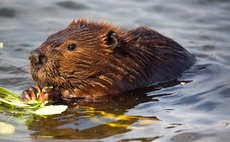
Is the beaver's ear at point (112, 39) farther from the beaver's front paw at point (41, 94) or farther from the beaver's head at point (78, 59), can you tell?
the beaver's front paw at point (41, 94)

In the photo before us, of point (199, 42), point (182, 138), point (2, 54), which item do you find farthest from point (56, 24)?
point (182, 138)

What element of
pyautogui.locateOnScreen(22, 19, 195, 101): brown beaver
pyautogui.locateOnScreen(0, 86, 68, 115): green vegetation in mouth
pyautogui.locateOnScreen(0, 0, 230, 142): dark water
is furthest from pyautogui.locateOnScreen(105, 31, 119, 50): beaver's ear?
pyautogui.locateOnScreen(0, 86, 68, 115): green vegetation in mouth

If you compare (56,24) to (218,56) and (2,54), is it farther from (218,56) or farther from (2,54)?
(218,56)

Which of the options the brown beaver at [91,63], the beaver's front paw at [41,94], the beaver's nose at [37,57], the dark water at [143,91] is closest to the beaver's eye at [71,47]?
the brown beaver at [91,63]

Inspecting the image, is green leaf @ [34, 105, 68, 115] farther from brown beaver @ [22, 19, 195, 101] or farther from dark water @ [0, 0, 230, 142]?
brown beaver @ [22, 19, 195, 101]

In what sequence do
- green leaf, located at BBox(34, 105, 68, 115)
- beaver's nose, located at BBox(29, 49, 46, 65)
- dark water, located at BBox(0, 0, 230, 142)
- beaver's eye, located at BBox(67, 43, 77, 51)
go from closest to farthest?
dark water, located at BBox(0, 0, 230, 142) → green leaf, located at BBox(34, 105, 68, 115) → beaver's nose, located at BBox(29, 49, 46, 65) → beaver's eye, located at BBox(67, 43, 77, 51)
